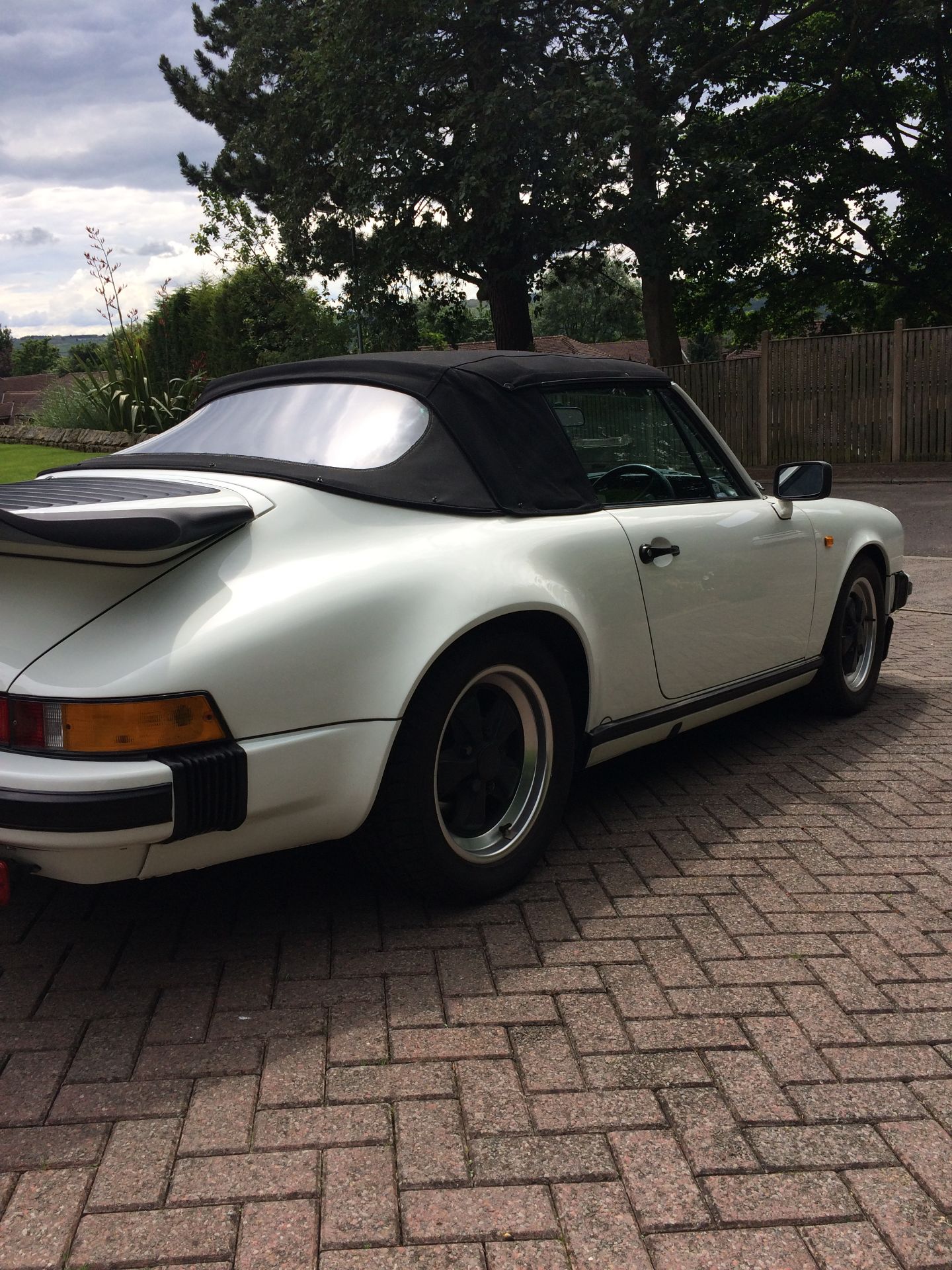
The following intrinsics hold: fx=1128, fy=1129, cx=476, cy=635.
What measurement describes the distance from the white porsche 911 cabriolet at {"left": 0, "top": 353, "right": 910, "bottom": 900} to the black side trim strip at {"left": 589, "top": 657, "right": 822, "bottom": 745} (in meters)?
0.01

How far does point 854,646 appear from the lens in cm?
519

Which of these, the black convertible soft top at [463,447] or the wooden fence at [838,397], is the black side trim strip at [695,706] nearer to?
the black convertible soft top at [463,447]

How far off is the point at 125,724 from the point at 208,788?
0.22 m

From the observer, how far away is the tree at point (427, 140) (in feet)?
55.7

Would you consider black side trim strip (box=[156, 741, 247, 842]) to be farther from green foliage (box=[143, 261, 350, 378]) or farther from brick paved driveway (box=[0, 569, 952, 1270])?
green foliage (box=[143, 261, 350, 378])

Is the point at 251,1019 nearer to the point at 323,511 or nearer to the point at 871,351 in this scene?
the point at 323,511

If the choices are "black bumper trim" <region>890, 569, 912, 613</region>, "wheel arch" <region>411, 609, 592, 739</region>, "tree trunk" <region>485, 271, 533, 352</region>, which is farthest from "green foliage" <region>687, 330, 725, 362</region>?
"wheel arch" <region>411, 609, 592, 739</region>

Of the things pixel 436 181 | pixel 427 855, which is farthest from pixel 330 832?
pixel 436 181

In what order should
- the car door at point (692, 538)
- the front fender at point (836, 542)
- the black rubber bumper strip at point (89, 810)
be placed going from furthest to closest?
the front fender at point (836, 542)
the car door at point (692, 538)
the black rubber bumper strip at point (89, 810)

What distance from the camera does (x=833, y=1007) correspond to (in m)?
2.62

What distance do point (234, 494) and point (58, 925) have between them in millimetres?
1305

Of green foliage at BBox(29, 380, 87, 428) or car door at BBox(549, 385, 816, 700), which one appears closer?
car door at BBox(549, 385, 816, 700)

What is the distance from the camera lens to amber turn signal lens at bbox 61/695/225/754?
92.0 inches

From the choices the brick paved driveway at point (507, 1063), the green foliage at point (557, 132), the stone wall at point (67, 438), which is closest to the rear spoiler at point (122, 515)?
the brick paved driveway at point (507, 1063)
